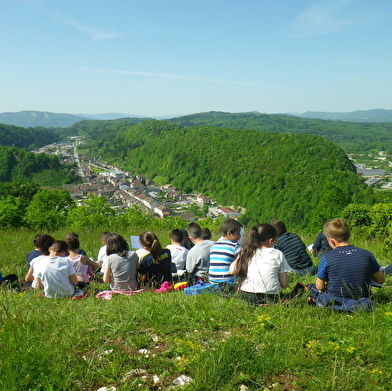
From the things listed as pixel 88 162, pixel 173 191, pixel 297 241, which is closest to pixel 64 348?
pixel 297 241

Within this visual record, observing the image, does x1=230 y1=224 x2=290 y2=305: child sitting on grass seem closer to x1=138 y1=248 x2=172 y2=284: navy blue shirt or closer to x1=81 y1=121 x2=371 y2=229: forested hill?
x1=138 y1=248 x2=172 y2=284: navy blue shirt

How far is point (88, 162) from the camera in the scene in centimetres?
13600

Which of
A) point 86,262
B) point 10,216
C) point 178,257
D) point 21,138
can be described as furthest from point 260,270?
point 21,138

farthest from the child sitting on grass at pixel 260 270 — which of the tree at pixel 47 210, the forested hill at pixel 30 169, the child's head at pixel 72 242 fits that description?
the forested hill at pixel 30 169

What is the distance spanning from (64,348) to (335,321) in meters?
2.40

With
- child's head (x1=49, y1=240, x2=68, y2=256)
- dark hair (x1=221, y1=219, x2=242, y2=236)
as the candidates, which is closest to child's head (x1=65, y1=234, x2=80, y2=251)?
child's head (x1=49, y1=240, x2=68, y2=256)

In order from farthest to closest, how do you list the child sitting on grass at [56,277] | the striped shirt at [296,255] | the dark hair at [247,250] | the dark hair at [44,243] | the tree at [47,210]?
the tree at [47,210], the striped shirt at [296,255], the dark hair at [44,243], the child sitting on grass at [56,277], the dark hair at [247,250]

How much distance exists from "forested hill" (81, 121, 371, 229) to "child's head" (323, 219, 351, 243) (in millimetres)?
14392

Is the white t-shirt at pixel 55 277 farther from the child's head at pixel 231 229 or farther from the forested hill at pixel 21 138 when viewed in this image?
the forested hill at pixel 21 138

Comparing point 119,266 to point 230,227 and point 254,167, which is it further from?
point 254,167

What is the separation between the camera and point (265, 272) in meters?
3.84

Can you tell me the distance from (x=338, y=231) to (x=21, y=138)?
584ft

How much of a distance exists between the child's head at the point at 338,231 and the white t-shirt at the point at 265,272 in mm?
601

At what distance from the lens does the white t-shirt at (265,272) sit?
381 centimetres
